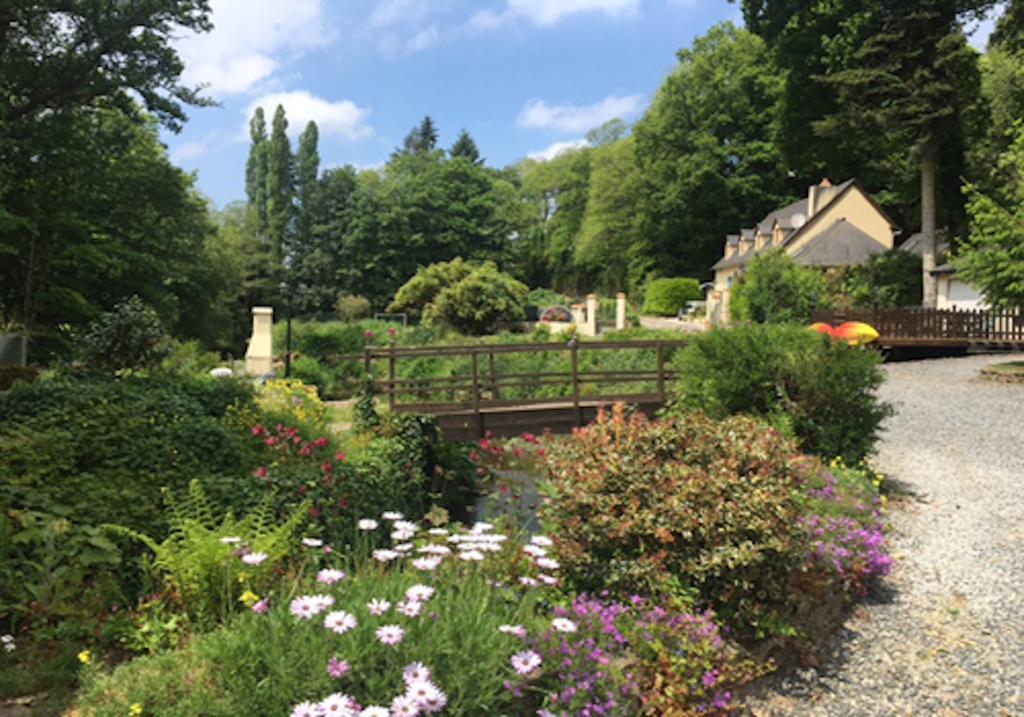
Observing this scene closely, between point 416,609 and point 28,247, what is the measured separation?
2160cm

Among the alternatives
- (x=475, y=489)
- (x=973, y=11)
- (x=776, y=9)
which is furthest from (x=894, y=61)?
(x=475, y=489)

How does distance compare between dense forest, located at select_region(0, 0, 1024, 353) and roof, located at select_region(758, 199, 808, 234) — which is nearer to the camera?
dense forest, located at select_region(0, 0, 1024, 353)

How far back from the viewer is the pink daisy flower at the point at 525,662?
2443mm

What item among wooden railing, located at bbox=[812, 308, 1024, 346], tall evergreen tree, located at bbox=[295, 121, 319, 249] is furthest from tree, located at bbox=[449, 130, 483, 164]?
wooden railing, located at bbox=[812, 308, 1024, 346]

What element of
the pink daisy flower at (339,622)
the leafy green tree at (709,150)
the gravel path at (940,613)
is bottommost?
the gravel path at (940,613)

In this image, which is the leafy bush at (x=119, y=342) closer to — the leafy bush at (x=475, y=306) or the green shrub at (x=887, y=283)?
the leafy bush at (x=475, y=306)

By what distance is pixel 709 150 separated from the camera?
43875 mm

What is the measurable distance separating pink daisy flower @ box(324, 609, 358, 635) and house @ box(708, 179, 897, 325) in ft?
101

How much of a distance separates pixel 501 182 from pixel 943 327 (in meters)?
35.2

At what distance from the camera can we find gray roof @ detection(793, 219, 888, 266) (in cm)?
3278

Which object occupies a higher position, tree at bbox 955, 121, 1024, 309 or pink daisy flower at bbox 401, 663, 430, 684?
tree at bbox 955, 121, 1024, 309

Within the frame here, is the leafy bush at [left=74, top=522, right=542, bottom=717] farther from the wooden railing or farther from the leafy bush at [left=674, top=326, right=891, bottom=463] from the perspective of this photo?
the wooden railing

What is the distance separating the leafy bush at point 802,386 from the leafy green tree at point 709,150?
38446 mm

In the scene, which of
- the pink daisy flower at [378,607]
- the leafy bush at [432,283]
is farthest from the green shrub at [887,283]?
the pink daisy flower at [378,607]
